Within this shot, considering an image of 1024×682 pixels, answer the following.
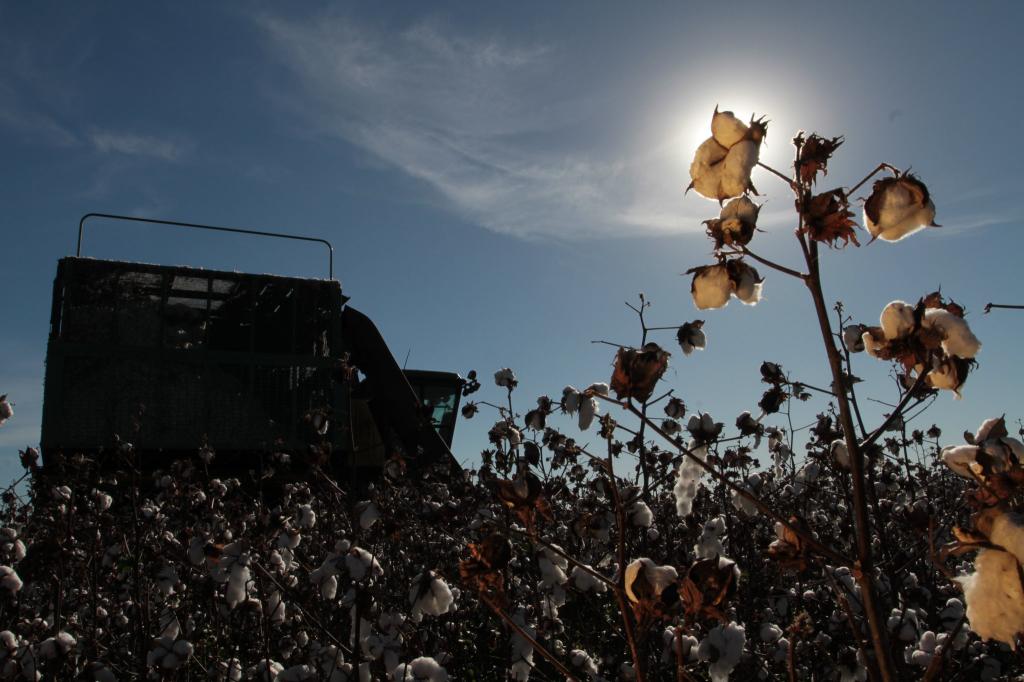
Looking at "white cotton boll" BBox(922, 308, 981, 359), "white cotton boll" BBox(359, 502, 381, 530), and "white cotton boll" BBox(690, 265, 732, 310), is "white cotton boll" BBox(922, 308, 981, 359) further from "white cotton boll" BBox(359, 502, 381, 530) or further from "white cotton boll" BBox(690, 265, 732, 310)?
"white cotton boll" BBox(359, 502, 381, 530)

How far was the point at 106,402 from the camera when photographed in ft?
48.3

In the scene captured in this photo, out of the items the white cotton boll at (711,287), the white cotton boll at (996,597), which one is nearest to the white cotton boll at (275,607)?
the white cotton boll at (711,287)

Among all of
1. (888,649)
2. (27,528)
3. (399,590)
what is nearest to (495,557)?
(888,649)

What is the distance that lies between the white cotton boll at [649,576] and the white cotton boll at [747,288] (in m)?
0.47

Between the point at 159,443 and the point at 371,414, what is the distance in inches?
168

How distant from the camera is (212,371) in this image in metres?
16.0

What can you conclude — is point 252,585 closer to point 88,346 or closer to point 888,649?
point 888,649

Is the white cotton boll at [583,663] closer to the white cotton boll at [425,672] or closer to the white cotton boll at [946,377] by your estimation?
the white cotton boll at [425,672]

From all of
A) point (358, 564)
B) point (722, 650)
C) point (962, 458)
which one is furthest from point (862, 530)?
point (358, 564)

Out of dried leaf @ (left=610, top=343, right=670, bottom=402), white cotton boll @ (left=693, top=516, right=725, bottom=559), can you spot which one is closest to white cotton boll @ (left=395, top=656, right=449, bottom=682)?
white cotton boll @ (left=693, top=516, right=725, bottom=559)

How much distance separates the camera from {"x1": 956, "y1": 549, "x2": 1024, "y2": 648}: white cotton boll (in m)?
0.88

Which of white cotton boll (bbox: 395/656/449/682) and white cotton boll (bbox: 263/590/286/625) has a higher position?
white cotton boll (bbox: 263/590/286/625)

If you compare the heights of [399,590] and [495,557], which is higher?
[495,557]

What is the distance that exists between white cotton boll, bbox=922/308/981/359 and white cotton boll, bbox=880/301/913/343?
0.02m
